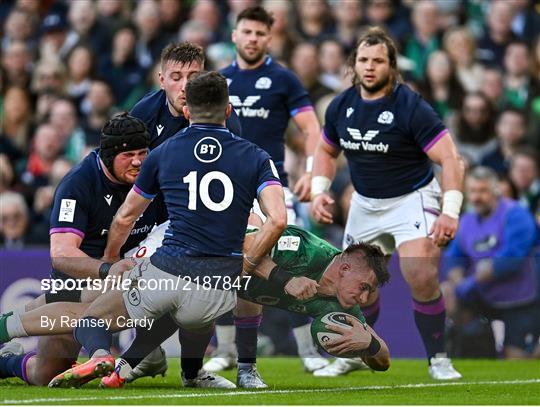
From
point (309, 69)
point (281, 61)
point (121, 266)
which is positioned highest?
point (281, 61)

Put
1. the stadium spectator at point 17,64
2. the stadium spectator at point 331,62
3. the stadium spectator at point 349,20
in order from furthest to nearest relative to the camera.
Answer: the stadium spectator at point 17,64
the stadium spectator at point 349,20
the stadium spectator at point 331,62

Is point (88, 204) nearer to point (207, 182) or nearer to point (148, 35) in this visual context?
point (207, 182)

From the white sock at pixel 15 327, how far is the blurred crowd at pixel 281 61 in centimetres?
545

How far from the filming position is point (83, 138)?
49.7 feet

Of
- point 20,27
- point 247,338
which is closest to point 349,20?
point 20,27

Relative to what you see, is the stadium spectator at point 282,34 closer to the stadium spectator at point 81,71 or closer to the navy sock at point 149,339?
the stadium spectator at point 81,71

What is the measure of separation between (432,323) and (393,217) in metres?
Result: 0.83

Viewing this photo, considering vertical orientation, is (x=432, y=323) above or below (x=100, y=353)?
below

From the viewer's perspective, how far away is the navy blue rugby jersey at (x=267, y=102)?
408 inches

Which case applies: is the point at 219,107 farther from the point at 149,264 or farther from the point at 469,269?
the point at 469,269

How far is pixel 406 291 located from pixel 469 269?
24.3 inches

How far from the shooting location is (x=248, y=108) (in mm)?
10375

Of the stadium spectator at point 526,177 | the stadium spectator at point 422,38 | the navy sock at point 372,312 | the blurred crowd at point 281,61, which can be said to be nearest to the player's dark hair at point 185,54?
the navy sock at point 372,312

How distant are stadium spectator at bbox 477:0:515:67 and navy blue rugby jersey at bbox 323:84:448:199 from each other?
5.09 meters
